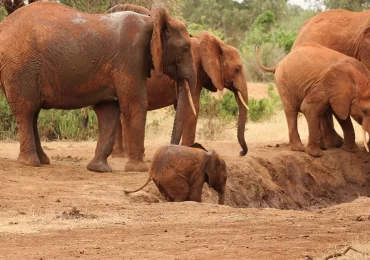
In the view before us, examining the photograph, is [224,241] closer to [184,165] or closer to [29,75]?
[184,165]

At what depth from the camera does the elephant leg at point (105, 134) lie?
1305cm

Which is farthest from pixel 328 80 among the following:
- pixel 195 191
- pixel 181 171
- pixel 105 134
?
pixel 181 171

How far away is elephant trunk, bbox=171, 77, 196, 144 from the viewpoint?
13.2 meters

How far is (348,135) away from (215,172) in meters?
4.77

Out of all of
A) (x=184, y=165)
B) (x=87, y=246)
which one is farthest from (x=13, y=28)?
(x=87, y=246)

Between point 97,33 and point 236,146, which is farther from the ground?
point 97,33

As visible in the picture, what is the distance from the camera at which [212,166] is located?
11.8 meters

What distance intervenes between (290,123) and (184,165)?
484 centimetres

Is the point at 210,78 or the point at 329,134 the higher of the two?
the point at 210,78

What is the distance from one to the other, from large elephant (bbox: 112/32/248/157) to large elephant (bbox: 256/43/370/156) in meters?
1.22

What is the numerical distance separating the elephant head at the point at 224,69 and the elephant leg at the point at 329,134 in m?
2.22

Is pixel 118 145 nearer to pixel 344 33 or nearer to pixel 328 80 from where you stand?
pixel 328 80

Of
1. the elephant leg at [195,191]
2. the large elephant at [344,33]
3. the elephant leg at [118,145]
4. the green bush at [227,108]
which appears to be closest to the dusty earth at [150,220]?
the elephant leg at [195,191]

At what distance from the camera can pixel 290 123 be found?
1602 centimetres
